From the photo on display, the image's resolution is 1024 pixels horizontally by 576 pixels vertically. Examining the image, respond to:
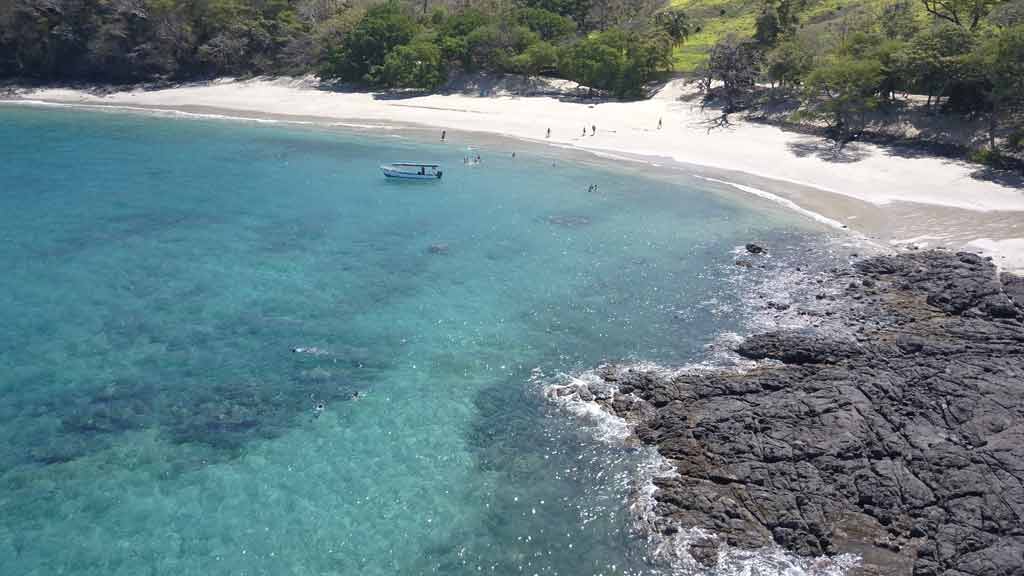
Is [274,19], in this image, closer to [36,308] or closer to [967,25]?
[36,308]

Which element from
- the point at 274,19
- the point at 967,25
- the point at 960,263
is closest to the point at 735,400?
the point at 960,263

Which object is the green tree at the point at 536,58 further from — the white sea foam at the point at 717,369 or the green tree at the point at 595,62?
the white sea foam at the point at 717,369

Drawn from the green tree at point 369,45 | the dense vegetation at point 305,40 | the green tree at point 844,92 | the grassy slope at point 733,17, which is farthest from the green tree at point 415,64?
the green tree at point 844,92

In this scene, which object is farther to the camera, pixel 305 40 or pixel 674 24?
pixel 305 40

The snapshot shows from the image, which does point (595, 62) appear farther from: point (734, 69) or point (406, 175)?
point (406, 175)

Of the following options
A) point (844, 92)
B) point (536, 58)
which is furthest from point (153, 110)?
point (844, 92)

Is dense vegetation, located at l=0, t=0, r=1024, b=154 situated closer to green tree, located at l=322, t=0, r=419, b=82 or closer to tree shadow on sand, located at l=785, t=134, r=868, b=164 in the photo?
green tree, located at l=322, t=0, r=419, b=82
